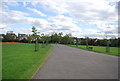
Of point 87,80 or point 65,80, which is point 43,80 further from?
point 87,80

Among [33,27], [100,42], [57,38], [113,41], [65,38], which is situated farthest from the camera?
[57,38]

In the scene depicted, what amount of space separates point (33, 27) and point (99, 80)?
1717 cm

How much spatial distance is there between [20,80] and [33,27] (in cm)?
1659

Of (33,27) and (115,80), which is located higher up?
(33,27)

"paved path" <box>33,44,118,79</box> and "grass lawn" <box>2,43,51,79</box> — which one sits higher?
"grass lawn" <box>2,43,51,79</box>

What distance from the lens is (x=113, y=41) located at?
47094 millimetres

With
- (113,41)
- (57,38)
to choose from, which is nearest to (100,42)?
(113,41)

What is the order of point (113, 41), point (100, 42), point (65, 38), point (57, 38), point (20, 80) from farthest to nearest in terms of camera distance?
1. point (57, 38)
2. point (65, 38)
3. point (100, 42)
4. point (113, 41)
5. point (20, 80)

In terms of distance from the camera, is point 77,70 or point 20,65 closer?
point 77,70

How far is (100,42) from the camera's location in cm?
5916

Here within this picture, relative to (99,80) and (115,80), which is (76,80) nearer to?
(99,80)

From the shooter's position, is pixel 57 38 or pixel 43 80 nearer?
pixel 43 80

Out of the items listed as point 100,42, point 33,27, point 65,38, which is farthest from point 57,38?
point 33,27

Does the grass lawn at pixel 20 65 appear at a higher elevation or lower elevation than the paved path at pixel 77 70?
higher
